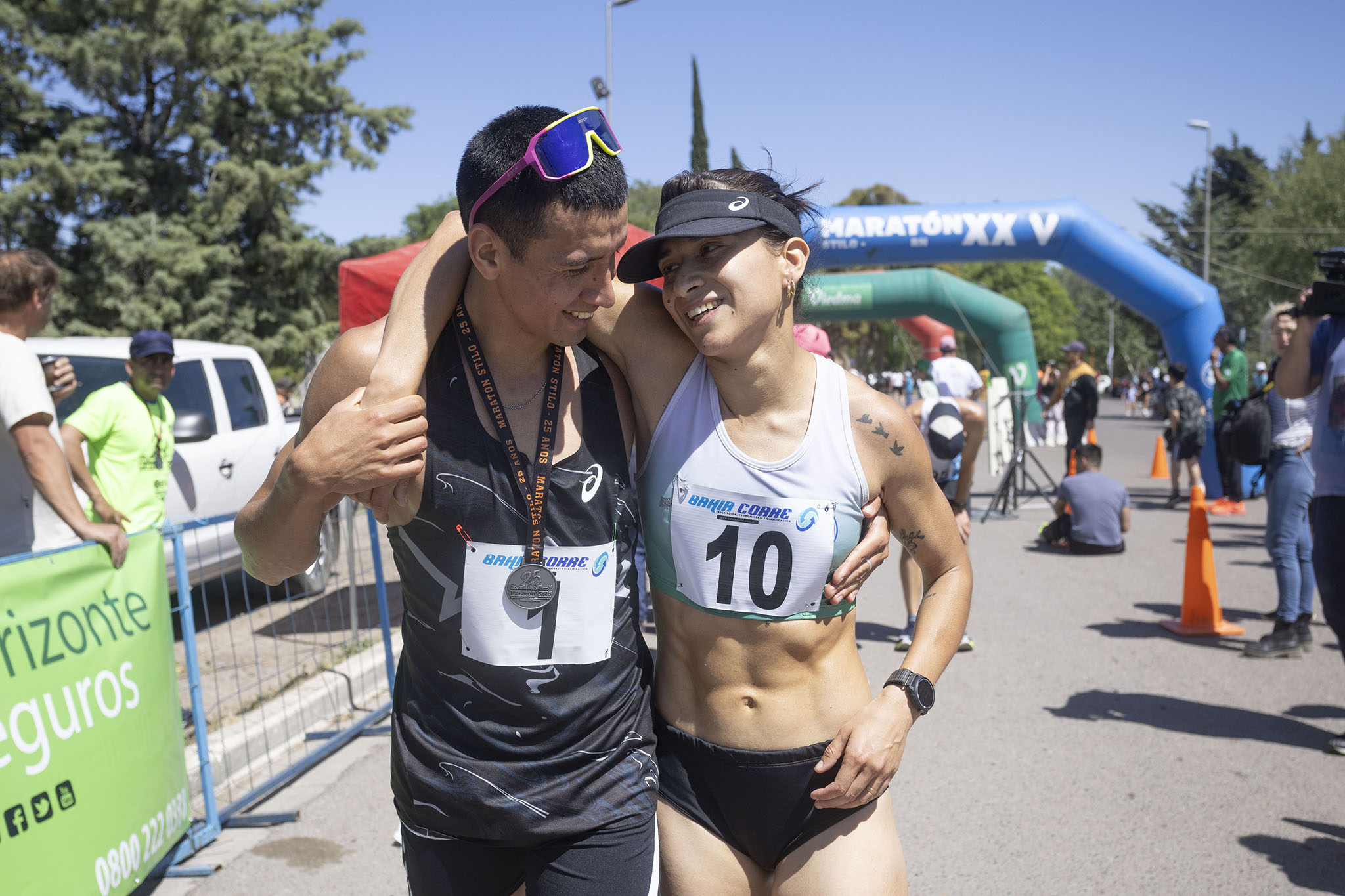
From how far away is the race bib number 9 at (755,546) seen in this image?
2.02 m

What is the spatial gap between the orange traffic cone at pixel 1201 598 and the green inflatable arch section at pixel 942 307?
951 cm

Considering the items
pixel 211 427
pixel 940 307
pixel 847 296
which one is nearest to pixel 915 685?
pixel 211 427

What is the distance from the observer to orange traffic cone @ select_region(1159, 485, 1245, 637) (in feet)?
22.8

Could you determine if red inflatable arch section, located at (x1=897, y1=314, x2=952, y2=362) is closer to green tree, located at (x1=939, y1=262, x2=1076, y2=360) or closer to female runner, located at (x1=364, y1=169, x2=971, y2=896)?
female runner, located at (x1=364, y1=169, x2=971, y2=896)

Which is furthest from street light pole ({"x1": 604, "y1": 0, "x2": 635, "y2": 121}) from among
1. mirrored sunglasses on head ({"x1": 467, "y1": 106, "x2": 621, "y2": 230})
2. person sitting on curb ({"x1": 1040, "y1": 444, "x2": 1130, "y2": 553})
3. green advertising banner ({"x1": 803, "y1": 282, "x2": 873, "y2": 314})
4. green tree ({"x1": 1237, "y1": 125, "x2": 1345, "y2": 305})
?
green tree ({"x1": 1237, "y1": 125, "x2": 1345, "y2": 305})

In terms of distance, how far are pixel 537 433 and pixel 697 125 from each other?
24.3 meters

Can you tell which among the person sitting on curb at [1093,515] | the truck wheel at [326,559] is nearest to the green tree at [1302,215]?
the person sitting on curb at [1093,515]

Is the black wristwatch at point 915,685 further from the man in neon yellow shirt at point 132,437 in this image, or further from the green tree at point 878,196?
the green tree at point 878,196

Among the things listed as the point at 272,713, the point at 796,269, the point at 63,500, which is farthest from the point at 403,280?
the point at 272,713

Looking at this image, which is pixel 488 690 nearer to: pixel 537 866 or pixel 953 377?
pixel 537 866

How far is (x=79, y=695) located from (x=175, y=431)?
3.01 m

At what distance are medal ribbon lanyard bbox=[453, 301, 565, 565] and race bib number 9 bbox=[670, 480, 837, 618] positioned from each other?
0.34 m

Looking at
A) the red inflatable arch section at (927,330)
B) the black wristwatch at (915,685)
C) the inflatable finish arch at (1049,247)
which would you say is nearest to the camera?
the black wristwatch at (915,685)

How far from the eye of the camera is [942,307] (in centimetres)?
1681
